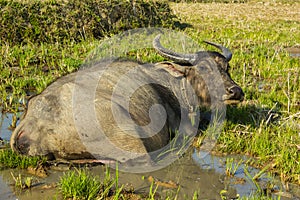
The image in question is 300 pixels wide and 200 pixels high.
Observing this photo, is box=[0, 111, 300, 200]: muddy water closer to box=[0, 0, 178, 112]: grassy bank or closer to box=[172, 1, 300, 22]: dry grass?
box=[0, 0, 178, 112]: grassy bank

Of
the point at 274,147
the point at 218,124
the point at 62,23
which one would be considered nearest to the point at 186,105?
the point at 218,124


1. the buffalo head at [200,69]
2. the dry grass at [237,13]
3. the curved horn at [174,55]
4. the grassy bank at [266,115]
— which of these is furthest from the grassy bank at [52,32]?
the dry grass at [237,13]

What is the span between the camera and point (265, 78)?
654cm

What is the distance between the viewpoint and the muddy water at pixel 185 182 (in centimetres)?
296

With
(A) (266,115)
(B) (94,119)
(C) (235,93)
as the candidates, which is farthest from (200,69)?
(B) (94,119)

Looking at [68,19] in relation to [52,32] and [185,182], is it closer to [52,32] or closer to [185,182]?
[52,32]

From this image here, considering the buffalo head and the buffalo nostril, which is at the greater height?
the buffalo head

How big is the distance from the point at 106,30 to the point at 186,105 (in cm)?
482

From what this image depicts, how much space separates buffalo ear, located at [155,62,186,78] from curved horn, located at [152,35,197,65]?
0.24 ft

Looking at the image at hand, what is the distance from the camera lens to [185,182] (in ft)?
10.6

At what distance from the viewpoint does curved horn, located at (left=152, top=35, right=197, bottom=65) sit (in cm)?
484

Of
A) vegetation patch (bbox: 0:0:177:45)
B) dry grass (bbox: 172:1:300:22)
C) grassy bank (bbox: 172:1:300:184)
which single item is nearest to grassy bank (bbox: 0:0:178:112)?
vegetation patch (bbox: 0:0:177:45)

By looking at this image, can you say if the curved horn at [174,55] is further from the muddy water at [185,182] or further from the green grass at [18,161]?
the green grass at [18,161]

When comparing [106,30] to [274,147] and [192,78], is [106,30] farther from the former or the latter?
[274,147]
